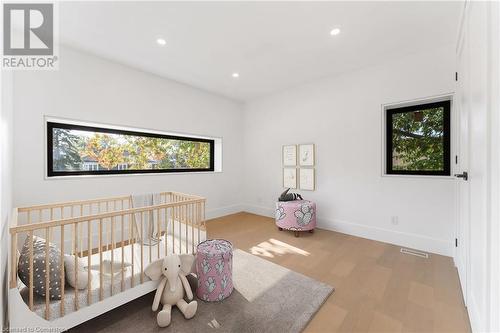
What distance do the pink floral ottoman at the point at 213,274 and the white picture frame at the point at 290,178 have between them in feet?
7.81

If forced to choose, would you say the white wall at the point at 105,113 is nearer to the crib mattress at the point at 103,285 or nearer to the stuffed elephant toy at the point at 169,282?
the crib mattress at the point at 103,285

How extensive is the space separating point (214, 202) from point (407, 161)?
340 centimetres

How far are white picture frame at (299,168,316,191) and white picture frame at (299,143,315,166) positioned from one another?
0.13 m

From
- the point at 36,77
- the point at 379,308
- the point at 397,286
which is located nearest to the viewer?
the point at 379,308

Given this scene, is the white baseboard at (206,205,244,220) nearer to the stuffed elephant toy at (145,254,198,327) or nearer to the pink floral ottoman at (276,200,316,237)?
the pink floral ottoman at (276,200,316,237)

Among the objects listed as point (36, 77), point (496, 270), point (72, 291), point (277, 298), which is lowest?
point (277, 298)

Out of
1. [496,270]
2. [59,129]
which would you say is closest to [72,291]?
[59,129]

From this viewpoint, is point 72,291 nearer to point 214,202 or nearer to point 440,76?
point 214,202

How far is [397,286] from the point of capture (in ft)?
6.38

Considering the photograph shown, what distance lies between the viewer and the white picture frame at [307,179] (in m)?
3.65

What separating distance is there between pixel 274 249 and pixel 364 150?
199 cm

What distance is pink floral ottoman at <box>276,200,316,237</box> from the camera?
3.22 meters

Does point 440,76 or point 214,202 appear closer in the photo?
point 440,76

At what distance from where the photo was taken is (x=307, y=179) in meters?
3.73
